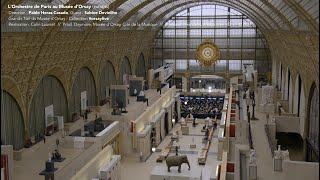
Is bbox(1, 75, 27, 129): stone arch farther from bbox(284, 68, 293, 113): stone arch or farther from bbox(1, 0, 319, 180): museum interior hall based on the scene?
bbox(284, 68, 293, 113): stone arch

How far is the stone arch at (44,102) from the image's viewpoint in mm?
27047

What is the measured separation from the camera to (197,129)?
42.9 m

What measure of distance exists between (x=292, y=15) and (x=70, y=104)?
59.3 feet

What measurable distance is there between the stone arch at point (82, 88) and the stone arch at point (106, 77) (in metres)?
1.96

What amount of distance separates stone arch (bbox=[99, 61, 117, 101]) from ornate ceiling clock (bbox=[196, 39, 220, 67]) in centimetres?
1087

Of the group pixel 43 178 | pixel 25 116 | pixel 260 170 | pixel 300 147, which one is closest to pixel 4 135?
pixel 25 116

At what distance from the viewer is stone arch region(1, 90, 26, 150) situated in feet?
77.2

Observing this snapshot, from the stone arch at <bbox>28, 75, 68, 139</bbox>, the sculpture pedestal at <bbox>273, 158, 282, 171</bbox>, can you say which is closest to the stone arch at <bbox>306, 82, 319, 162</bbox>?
the sculpture pedestal at <bbox>273, 158, 282, 171</bbox>

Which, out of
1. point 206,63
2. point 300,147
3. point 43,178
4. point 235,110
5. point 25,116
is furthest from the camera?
point 206,63

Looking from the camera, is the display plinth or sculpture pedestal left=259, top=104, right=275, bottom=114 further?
sculpture pedestal left=259, top=104, right=275, bottom=114

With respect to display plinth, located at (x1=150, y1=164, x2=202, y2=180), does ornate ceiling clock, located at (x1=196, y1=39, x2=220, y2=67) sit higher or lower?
higher

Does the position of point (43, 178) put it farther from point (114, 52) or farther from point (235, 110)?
point (114, 52)

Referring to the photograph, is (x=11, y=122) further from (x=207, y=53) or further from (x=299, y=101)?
(x=207, y=53)

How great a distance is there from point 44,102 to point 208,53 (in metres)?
25.1
